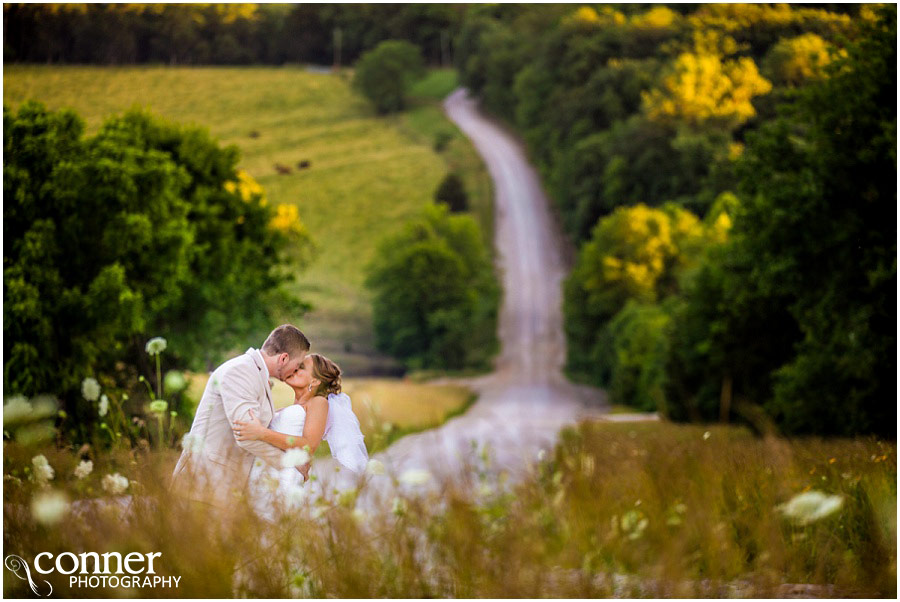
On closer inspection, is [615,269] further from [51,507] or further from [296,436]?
[51,507]

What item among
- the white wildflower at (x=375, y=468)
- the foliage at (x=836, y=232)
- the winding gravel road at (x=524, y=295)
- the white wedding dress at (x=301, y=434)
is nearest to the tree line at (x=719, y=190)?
the foliage at (x=836, y=232)

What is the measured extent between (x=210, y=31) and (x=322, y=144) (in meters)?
12.8

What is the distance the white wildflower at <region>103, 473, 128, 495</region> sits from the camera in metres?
3.93

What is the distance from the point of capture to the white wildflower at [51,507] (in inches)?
139

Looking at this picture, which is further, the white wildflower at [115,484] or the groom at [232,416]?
the white wildflower at [115,484]

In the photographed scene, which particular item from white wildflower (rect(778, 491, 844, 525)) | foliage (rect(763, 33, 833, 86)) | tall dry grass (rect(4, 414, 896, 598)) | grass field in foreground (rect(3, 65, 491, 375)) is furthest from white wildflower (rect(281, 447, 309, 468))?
foliage (rect(763, 33, 833, 86))

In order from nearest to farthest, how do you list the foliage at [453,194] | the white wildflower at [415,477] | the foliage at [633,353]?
the white wildflower at [415,477], the foliage at [633,353], the foliage at [453,194]

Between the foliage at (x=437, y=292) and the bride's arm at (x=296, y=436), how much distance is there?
123 feet

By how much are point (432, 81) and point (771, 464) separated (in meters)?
27.6

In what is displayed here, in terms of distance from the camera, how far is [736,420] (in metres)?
25.1

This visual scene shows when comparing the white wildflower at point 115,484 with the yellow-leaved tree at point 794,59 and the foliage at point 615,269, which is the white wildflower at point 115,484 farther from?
the foliage at point 615,269

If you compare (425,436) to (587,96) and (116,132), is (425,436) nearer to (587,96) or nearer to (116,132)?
(116,132)

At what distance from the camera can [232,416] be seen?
3.79 m

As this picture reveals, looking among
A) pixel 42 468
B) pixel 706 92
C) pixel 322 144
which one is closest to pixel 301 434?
pixel 42 468
